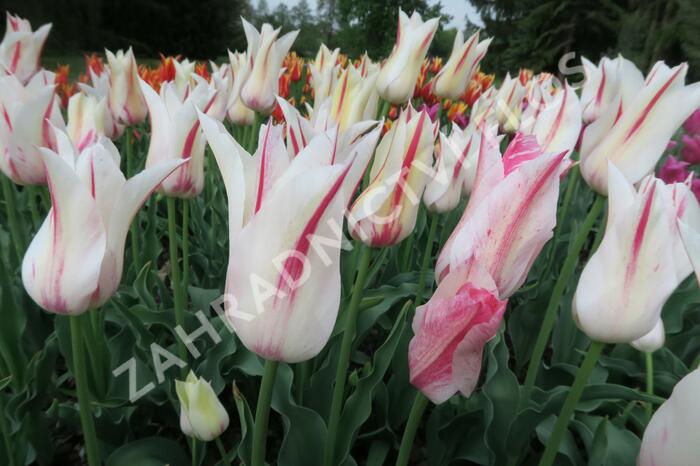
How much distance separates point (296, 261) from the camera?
484 mm

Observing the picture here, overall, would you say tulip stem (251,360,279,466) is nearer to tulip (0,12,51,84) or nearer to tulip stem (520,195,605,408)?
tulip stem (520,195,605,408)

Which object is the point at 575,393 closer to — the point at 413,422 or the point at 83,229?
the point at 413,422

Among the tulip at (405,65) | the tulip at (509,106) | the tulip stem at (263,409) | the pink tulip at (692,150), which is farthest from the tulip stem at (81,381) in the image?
the pink tulip at (692,150)

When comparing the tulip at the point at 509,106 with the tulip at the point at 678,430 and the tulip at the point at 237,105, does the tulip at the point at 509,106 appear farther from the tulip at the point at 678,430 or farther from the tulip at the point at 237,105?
the tulip at the point at 678,430

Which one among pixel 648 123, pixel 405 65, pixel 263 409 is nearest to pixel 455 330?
pixel 263 409

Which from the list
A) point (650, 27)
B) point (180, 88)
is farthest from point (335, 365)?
point (650, 27)

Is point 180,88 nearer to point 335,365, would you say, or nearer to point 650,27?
point 335,365

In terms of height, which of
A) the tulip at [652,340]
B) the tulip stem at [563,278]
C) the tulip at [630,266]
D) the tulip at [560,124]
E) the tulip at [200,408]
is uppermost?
the tulip at [560,124]

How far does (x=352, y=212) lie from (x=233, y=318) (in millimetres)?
272

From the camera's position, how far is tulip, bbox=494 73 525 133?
65.1 inches

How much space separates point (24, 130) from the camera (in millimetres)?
848

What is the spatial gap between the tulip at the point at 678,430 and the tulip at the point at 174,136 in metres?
0.64

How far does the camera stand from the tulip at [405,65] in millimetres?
1244

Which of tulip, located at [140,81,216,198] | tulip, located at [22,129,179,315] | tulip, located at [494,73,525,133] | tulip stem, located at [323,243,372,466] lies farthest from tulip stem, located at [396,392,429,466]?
tulip, located at [494,73,525,133]
